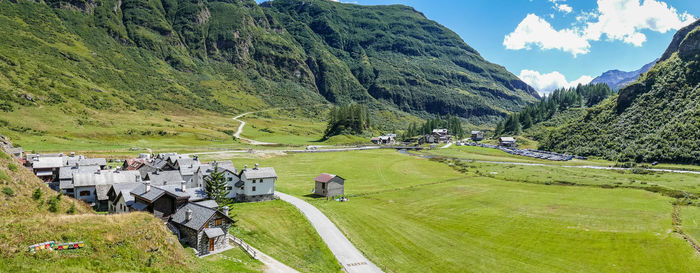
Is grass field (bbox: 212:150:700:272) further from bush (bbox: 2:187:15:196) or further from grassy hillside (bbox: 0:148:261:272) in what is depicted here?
bush (bbox: 2:187:15:196)

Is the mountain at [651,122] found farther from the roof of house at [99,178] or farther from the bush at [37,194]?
the bush at [37,194]

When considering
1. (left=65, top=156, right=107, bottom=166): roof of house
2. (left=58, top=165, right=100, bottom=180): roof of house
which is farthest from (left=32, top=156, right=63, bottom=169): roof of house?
(left=58, top=165, right=100, bottom=180): roof of house

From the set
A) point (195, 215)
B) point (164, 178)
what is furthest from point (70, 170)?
point (195, 215)

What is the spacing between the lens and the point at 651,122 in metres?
153

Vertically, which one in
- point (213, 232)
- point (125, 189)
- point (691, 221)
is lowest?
point (691, 221)

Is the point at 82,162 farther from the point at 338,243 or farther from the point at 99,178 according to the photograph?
the point at 338,243

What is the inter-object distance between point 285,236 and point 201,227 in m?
13.6

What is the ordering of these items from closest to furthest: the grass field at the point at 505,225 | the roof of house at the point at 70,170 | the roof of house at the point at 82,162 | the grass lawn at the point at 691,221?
the grass field at the point at 505,225 < the grass lawn at the point at 691,221 < the roof of house at the point at 70,170 < the roof of house at the point at 82,162

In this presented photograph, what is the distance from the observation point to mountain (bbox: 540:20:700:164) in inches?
5118

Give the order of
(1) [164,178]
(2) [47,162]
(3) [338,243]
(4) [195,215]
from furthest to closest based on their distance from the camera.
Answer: (2) [47,162], (1) [164,178], (3) [338,243], (4) [195,215]

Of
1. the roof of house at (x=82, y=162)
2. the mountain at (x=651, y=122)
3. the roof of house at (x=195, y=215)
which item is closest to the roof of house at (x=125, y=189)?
the roof of house at (x=195, y=215)

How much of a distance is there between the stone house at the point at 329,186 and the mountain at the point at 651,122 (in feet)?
396

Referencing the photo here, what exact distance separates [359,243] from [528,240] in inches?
1026

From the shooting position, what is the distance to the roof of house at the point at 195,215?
41.6m
